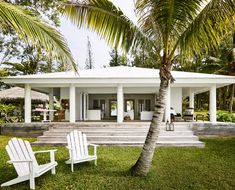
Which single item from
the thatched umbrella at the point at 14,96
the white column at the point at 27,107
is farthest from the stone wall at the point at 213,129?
the thatched umbrella at the point at 14,96

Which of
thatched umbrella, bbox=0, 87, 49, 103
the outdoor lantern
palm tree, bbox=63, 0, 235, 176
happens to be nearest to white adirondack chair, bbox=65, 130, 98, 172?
palm tree, bbox=63, 0, 235, 176

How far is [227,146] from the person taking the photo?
1103 centimetres

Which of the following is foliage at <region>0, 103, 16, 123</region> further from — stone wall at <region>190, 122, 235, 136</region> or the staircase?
stone wall at <region>190, 122, 235, 136</region>

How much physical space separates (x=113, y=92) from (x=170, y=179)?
42.0 feet

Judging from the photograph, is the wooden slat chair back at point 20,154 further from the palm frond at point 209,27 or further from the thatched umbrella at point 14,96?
the thatched umbrella at point 14,96

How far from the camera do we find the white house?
14.1 meters

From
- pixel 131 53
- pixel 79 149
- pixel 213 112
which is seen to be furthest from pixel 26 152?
pixel 213 112

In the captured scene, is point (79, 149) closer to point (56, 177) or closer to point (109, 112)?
point (56, 177)

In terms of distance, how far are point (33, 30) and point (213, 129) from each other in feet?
40.3

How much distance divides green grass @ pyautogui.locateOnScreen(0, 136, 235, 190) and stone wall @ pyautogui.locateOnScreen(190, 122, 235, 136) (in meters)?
3.72

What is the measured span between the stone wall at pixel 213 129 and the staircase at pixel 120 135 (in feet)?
1.82

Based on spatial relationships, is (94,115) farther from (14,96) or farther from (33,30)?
(33,30)

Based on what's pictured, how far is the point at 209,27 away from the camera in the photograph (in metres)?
5.60

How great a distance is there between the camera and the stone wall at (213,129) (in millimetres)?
13688
